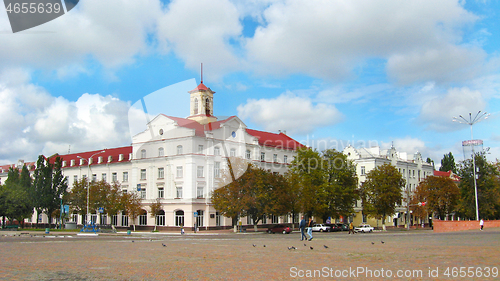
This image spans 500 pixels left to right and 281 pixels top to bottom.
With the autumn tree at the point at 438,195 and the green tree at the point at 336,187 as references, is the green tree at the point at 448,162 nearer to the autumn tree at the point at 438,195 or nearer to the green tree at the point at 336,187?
the autumn tree at the point at 438,195

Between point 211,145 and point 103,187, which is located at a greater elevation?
point 211,145

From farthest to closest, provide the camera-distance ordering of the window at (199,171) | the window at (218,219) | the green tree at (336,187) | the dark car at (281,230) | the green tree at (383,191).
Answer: the green tree at (383,191)
the window at (218,219)
the green tree at (336,187)
the window at (199,171)
the dark car at (281,230)

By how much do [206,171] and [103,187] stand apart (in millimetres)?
16528

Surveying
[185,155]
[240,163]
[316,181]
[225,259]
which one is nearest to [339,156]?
[316,181]

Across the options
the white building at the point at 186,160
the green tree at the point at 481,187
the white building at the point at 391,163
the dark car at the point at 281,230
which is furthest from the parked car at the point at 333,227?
the green tree at the point at 481,187

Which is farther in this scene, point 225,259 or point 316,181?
point 316,181

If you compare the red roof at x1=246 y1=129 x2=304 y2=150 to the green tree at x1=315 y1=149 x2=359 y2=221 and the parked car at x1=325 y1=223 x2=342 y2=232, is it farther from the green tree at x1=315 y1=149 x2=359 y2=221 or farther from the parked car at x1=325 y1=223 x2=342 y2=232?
the parked car at x1=325 y1=223 x2=342 y2=232

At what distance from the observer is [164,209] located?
228ft

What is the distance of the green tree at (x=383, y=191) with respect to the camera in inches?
2810

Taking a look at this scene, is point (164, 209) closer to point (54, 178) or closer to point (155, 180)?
point (155, 180)

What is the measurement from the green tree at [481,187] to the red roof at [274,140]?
31938mm

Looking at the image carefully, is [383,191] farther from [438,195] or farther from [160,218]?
[160,218]

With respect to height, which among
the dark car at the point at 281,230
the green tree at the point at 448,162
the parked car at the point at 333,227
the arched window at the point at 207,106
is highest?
the arched window at the point at 207,106

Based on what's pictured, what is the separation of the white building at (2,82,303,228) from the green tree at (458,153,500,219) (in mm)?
33974
